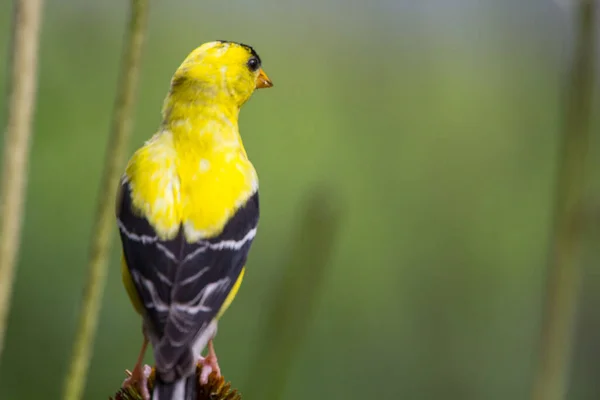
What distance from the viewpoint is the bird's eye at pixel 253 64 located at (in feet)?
4.32

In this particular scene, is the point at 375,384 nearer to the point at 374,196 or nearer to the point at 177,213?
the point at 374,196

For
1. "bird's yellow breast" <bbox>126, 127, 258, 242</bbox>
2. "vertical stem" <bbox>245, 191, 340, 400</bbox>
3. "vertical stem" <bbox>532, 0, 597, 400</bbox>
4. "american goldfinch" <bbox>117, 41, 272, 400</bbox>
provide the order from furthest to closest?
"bird's yellow breast" <bbox>126, 127, 258, 242</bbox>, "american goldfinch" <bbox>117, 41, 272, 400</bbox>, "vertical stem" <bbox>245, 191, 340, 400</bbox>, "vertical stem" <bbox>532, 0, 597, 400</bbox>

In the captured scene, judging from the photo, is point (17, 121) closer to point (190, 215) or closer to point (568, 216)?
point (568, 216)

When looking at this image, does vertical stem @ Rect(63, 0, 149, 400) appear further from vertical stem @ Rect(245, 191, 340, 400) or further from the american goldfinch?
the american goldfinch

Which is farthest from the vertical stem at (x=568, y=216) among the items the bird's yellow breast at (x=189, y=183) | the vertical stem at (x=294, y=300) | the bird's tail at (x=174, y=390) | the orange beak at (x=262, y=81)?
the orange beak at (x=262, y=81)

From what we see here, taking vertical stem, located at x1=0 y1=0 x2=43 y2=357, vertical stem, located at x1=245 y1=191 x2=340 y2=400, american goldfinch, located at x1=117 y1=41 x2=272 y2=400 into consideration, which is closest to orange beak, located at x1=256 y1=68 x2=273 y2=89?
american goldfinch, located at x1=117 y1=41 x2=272 y2=400

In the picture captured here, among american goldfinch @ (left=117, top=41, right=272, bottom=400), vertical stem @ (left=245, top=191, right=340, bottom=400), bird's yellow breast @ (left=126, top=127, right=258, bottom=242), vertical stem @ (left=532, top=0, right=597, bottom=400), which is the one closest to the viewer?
vertical stem @ (left=532, top=0, right=597, bottom=400)

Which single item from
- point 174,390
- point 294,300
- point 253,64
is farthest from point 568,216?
point 253,64

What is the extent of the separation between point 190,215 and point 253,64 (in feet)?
0.94

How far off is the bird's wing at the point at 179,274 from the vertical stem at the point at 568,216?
56 centimetres

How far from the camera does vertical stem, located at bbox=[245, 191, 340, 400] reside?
2.17 ft

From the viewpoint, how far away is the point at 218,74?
4.25 ft

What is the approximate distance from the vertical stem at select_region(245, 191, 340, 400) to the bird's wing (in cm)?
33

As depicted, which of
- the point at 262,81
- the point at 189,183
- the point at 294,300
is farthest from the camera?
the point at 262,81
